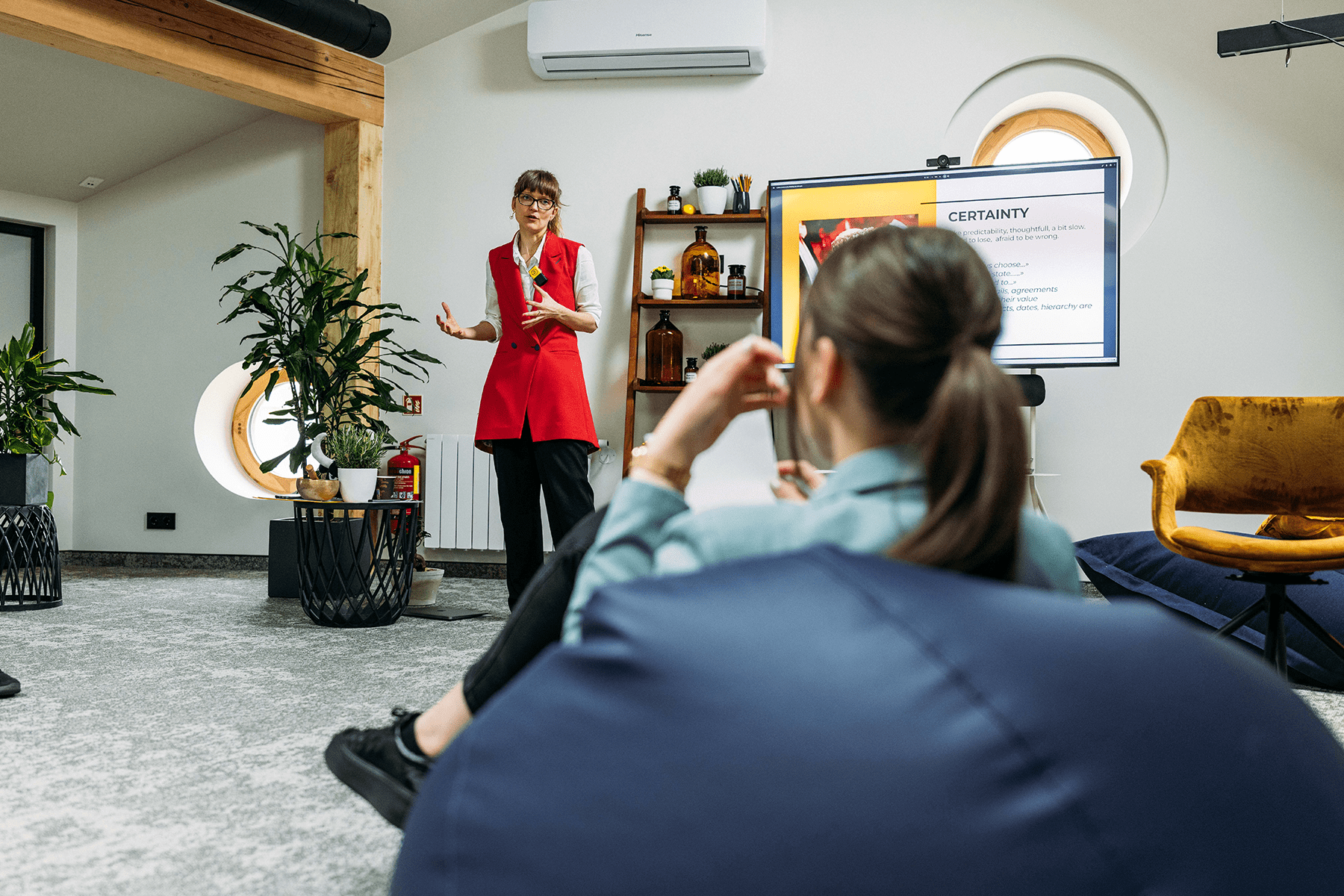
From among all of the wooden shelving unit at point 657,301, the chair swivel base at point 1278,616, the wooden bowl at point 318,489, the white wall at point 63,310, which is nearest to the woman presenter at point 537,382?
the wooden bowl at point 318,489

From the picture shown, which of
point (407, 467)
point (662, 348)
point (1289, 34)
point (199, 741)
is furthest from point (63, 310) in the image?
point (1289, 34)

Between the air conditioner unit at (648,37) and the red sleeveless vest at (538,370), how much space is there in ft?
4.57

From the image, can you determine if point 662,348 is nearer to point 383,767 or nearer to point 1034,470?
point 1034,470

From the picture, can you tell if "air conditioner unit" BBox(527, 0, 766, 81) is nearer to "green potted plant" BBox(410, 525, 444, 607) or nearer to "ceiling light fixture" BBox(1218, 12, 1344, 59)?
"ceiling light fixture" BBox(1218, 12, 1344, 59)

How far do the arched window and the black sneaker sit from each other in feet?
12.2

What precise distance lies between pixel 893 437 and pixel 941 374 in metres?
0.06

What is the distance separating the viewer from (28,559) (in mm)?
3400

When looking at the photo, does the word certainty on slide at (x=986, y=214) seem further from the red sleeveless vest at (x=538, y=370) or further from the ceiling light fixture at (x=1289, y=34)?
the red sleeveless vest at (x=538, y=370)

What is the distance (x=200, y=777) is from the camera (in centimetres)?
153

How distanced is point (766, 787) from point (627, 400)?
334cm

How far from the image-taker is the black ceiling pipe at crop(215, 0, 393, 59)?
3664mm

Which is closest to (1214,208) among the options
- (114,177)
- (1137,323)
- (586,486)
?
(1137,323)

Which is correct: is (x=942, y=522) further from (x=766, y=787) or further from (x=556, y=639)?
(x=556, y=639)

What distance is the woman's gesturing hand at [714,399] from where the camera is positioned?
2.57 feet
